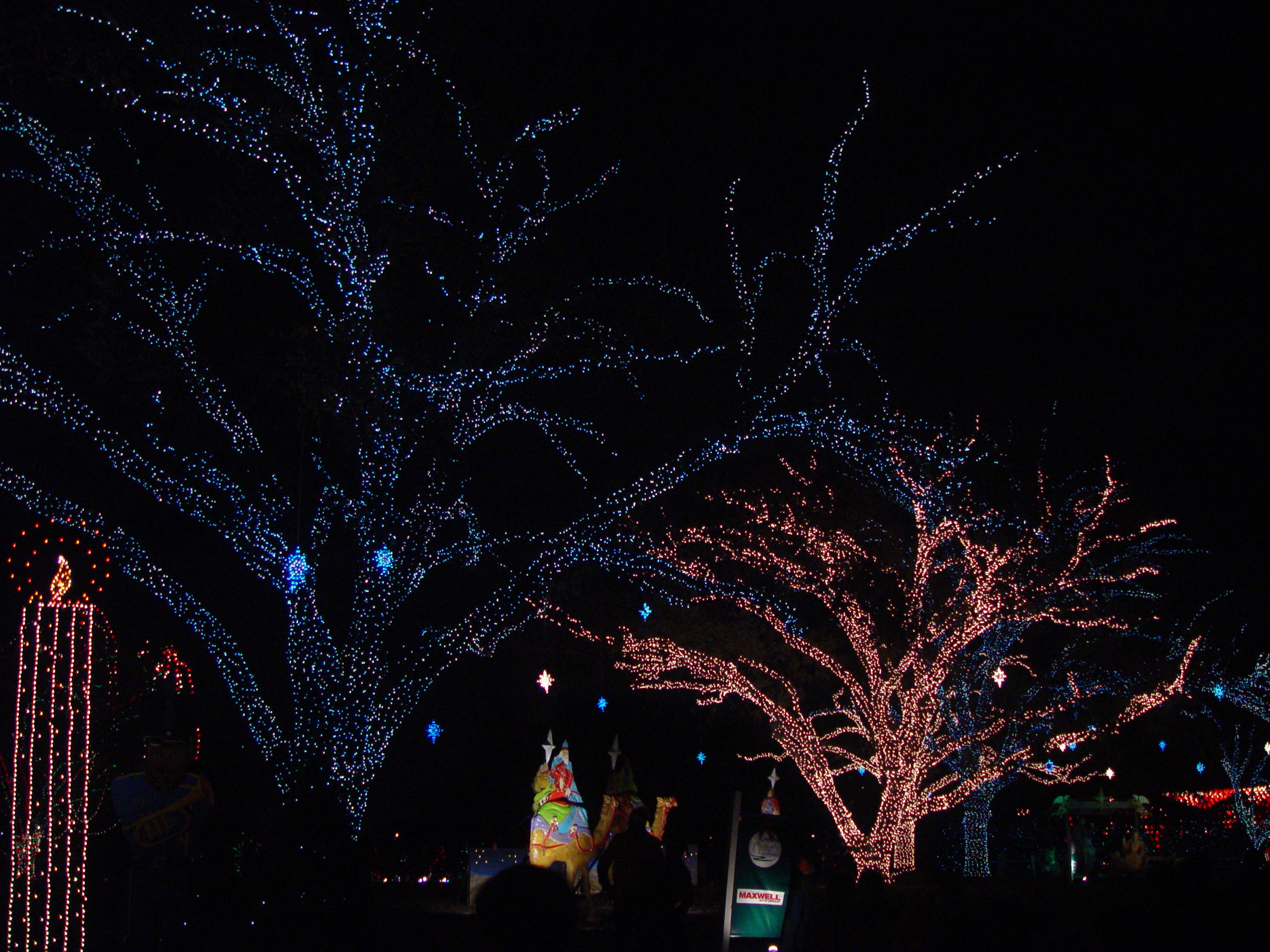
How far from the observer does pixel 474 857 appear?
1484 cm

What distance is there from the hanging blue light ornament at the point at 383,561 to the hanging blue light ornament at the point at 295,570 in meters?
0.67

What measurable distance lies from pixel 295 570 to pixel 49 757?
12.7 ft

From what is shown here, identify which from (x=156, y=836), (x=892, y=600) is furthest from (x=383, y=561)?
(x=892, y=600)

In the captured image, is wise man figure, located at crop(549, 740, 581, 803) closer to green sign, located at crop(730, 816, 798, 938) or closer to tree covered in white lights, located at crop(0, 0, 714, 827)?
tree covered in white lights, located at crop(0, 0, 714, 827)

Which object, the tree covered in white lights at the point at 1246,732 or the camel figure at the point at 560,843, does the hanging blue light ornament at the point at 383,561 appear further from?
the tree covered in white lights at the point at 1246,732

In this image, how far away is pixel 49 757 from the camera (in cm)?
750

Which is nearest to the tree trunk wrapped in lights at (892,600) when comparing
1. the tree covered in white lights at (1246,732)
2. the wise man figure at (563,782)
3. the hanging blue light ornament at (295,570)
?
the wise man figure at (563,782)

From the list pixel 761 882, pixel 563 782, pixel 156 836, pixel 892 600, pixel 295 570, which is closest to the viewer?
pixel 761 882

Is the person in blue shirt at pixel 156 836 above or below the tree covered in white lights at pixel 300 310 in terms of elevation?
below

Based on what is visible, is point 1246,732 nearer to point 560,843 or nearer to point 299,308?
point 560,843

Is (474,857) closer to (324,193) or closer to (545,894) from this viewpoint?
(324,193)

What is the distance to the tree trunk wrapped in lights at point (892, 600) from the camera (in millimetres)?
15969

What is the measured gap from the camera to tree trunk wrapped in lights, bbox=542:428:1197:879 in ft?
52.4

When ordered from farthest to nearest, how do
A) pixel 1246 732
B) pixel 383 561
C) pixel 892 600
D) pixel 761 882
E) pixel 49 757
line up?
pixel 1246 732 < pixel 892 600 < pixel 383 561 < pixel 761 882 < pixel 49 757
